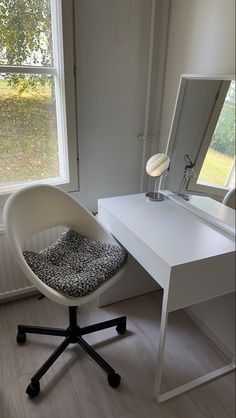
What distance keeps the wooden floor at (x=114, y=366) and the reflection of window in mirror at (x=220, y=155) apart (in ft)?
2.85

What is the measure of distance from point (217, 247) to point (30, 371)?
1.10 m

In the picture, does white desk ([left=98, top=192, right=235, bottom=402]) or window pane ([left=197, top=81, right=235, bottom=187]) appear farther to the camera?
window pane ([left=197, top=81, right=235, bottom=187])

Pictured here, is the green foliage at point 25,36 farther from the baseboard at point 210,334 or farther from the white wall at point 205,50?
the baseboard at point 210,334

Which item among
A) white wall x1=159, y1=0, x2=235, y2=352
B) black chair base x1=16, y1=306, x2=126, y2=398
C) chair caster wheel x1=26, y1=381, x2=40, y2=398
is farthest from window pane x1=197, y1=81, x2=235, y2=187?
chair caster wheel x1=26, y1=381, x2=40, y2=398

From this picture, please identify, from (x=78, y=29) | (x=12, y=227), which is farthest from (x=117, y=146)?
(x=12, y=227)

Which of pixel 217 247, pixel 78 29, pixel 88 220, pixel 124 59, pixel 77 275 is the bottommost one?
pixel 77 275

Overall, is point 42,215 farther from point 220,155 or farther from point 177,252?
point 220,155

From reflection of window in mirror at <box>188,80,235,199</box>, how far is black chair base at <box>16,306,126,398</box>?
2.96 ft

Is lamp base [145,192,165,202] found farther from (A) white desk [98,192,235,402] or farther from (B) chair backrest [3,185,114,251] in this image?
(B) chair backrest [3,185,114,251]

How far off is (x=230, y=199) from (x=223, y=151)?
23cm

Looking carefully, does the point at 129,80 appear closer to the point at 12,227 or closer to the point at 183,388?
the point at 12,227

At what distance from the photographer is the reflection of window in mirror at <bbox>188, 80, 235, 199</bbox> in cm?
132

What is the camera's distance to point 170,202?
1673 millimetres

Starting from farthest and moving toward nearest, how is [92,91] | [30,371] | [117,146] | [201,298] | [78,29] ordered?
[117,146] → [92,91] → [78,29] → [30,371] → [201,298]
